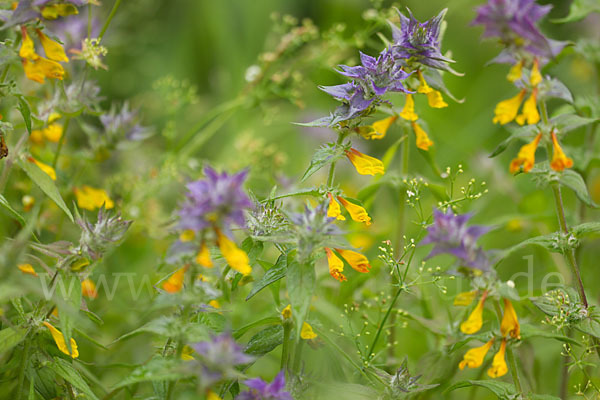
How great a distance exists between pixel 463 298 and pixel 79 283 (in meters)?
0.47

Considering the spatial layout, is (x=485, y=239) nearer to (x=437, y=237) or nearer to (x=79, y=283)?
(x=437, y=237)

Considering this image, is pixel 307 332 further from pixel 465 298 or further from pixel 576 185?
pixel 576 185

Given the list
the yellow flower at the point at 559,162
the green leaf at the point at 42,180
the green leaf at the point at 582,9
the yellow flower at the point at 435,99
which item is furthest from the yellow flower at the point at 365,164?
the green leaf at the point at 582,9

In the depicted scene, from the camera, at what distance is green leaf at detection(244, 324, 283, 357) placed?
778 mm

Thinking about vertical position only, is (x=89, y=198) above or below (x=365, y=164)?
below

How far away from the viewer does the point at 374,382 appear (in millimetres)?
800

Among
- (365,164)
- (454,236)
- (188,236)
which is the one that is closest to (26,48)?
(188,236)

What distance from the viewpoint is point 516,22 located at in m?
0.71

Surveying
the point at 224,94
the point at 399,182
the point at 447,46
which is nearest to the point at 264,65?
the point at 399,182

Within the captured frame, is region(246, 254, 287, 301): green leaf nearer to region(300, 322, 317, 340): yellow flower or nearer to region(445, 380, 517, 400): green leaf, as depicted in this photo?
region(300, 322, 317, 340): yellow flower

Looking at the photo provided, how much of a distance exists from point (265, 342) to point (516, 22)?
1.71ft

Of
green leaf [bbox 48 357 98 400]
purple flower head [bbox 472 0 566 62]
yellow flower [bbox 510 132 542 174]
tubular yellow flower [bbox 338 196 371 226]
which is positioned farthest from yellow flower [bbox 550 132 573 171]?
green leaf [bbox 48 357 98 400]

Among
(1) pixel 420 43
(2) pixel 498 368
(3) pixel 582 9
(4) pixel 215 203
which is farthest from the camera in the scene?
(3) pixel 582 9

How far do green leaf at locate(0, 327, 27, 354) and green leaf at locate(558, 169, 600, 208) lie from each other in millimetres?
757
